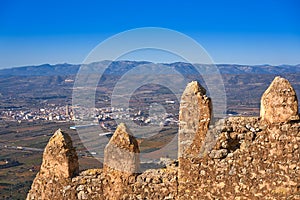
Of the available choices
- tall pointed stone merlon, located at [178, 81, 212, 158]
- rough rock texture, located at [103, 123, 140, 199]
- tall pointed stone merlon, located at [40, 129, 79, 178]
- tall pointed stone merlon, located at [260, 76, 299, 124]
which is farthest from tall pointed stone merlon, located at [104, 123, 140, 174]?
tall pointed stone merlon, located at [260, 76, 299, 124]

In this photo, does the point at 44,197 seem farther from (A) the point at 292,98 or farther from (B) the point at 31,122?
(B) the point at 31,122

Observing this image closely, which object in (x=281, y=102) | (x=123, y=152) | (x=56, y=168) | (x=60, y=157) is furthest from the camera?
(x=56, y=168)

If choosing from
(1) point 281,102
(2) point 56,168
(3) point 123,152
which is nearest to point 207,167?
(3) point 123,152

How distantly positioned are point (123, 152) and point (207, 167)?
7.00 feet

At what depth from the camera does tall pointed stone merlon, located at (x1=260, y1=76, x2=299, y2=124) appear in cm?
894

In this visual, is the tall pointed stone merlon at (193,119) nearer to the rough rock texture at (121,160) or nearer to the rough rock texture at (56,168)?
the rough rock texture at (121,160)

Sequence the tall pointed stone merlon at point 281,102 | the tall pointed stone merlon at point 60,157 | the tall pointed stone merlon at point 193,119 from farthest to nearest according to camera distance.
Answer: the tall pointed stone merlon at point 60,157 < the tall pointed stone merlon at point 193,119 < the tall pointed stone merlon at point 281,102

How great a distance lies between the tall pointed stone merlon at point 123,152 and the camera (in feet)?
32.4

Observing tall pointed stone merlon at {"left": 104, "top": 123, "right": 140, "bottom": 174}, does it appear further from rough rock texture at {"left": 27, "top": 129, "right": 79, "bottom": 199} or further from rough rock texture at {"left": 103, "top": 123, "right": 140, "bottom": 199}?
rough rock texture at {"left": 27, "top": 129, "right": 79, "bottom": 199}

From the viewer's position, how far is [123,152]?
32.6ft

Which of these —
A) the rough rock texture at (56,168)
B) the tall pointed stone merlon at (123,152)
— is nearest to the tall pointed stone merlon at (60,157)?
the rough rock texture at (56,168)

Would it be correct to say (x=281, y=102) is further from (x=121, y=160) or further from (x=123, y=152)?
(x=121, y=160)

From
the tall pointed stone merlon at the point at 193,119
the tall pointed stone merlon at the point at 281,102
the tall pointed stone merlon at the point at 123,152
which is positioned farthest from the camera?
the tall pointed stone merlon at the point at 123,152

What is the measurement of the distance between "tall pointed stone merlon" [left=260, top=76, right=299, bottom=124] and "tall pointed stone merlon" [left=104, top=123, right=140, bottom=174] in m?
3.40
